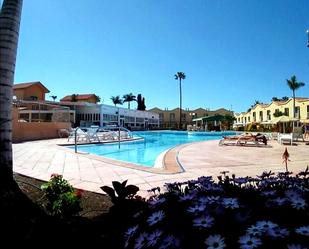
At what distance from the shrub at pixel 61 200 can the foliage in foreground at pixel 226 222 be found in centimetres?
176

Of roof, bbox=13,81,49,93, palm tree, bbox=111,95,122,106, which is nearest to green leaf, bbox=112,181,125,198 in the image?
roof, bbox=13,81,49,93

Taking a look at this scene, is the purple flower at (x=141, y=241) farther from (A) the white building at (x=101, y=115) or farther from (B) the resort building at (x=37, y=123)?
(A) the white building at (x=101, y=115)

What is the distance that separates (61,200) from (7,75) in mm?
1537

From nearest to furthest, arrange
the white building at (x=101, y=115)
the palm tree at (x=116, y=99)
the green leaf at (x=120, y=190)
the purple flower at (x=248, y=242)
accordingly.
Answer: the purple flower at (x=248, y=242)
the green leaf at (x=120, y=190)
the white building at (x=101, y=115)
the palm tree at (x=116, y=99)

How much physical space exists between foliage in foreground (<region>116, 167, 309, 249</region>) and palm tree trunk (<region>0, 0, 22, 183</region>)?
2389 millimetres

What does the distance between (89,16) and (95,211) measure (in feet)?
33.7

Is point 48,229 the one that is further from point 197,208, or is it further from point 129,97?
point 129,97

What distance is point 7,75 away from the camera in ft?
11.0

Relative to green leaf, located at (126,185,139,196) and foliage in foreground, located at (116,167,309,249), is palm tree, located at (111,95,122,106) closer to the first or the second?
green leaf, located at (126,185,139,196)

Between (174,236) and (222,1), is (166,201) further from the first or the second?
(222,1)

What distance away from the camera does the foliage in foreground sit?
0.99 meters

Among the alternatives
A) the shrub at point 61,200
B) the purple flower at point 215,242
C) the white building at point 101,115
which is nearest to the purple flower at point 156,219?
the purple flower at point 215,242

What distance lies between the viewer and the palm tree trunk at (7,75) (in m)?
3.29

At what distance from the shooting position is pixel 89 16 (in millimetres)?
12180
